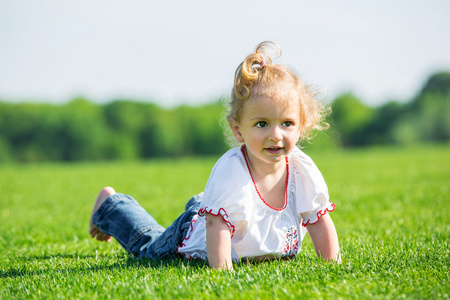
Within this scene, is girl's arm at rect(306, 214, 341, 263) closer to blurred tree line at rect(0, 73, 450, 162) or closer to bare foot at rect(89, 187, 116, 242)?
bare foot at rect(89, 187, 116, 242)

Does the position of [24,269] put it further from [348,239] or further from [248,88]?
[348,239]

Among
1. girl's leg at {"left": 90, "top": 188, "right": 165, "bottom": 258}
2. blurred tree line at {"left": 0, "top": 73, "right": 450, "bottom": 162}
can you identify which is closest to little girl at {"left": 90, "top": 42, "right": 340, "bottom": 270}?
girl's leg at {"left": 90, "top": 188, "right": 165, "bottom": 258}

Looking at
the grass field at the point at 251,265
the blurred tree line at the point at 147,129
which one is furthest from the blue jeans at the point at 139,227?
the blurred tree line at the point at 147,129

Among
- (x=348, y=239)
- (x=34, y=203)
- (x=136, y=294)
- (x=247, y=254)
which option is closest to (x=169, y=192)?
(x=34, y=203)

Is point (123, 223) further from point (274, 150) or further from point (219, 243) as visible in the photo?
point (274, 150)

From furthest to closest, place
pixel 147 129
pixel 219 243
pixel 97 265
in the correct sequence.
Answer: pixel 147 129, pixel 97 265, pixel 219 243

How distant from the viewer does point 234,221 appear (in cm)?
279

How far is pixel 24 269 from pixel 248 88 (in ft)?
6.34

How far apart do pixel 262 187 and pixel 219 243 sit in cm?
49

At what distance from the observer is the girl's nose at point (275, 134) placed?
9.16ft

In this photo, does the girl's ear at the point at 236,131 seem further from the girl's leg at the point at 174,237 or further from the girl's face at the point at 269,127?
the girl's leg at the point at 174,237

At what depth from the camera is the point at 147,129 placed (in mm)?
39594

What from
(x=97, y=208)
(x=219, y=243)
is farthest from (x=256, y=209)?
(x=97, y=208)

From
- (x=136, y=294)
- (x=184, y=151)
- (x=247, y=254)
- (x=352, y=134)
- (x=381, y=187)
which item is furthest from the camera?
(x=352, y=134)
